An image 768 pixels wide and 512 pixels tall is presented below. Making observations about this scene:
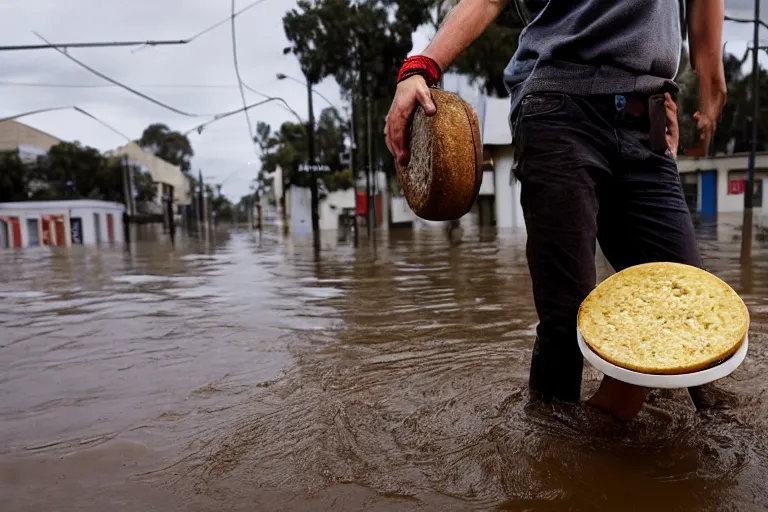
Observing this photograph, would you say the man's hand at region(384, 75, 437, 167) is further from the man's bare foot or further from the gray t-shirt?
the man's bare foot

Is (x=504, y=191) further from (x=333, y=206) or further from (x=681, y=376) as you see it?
(x=681, y=376)

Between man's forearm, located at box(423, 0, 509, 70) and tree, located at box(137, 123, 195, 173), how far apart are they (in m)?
72.6

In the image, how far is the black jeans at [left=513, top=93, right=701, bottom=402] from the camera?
1770 millimetres

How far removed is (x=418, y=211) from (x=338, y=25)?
27350mm

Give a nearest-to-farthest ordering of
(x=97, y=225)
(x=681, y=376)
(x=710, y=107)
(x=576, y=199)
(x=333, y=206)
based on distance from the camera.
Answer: (x=681, y=376)
(x=576, y=199)
(x=710, y=107)
(x=333, y=206)
(x=97, y=225)

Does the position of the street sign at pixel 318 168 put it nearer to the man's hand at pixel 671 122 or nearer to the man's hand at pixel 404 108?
the man's hand at pixel 404 108

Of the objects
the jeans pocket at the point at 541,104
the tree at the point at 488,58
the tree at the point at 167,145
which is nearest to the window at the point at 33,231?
the tree at the point at 488,58

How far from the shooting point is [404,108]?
1.83 meters

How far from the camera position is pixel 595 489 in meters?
1.46

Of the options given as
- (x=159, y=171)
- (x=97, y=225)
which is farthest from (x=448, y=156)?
(x=159, y=171)

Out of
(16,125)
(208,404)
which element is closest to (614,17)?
(208,404)

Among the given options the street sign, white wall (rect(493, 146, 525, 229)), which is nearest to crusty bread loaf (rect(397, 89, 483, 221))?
white wall (rect(493, 146, 525, 229))

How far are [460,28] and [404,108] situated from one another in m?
0.30

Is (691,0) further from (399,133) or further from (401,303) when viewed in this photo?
(401,303)
